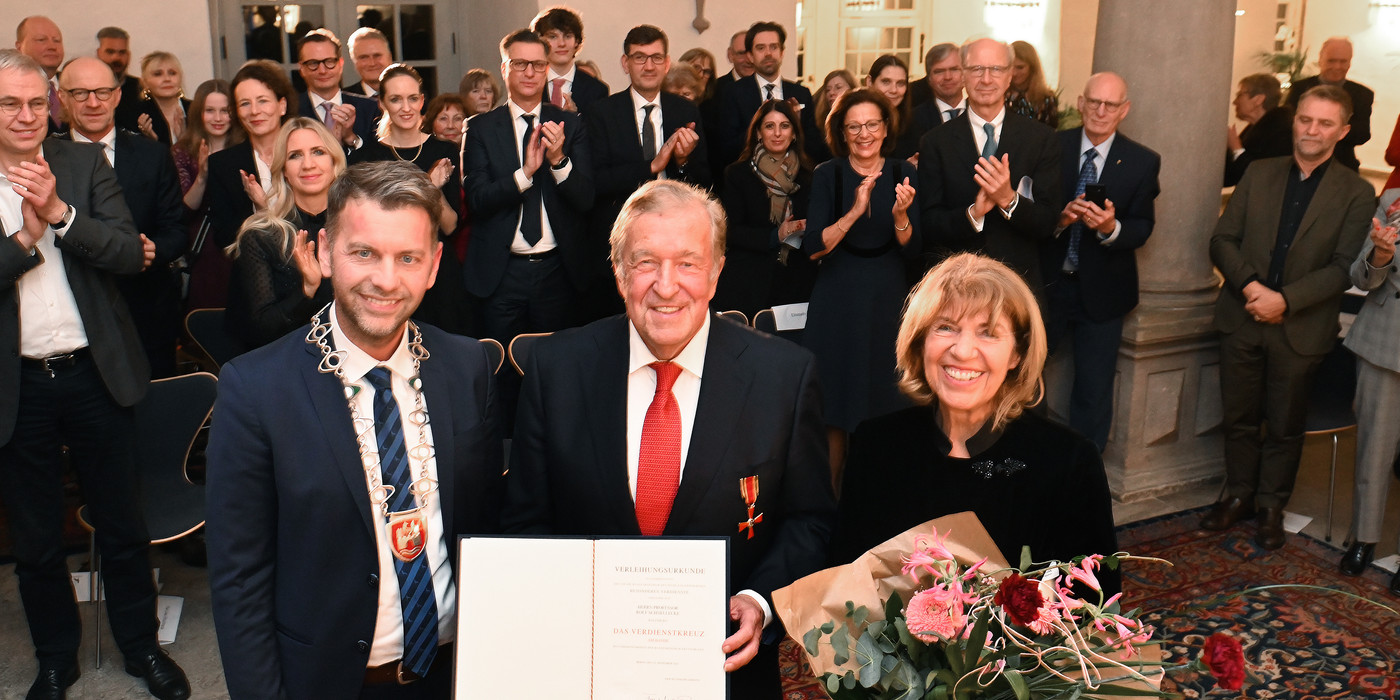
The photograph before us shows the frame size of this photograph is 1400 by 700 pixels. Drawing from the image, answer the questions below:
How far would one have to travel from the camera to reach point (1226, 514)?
518cm

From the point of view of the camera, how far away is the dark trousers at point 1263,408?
4.96 meters

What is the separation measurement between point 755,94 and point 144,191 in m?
3.82

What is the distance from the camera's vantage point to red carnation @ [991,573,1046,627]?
4.94ft

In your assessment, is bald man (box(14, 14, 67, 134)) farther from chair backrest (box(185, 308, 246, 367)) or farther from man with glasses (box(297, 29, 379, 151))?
chair backrest (box(185, 308, 246, 367))

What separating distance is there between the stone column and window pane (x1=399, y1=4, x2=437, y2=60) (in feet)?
21.9

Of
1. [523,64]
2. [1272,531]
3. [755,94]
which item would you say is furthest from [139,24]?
[1272,531]

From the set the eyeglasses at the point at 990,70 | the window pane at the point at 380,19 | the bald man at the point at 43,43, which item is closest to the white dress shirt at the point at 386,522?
the eyeglasses at the point at 990,70

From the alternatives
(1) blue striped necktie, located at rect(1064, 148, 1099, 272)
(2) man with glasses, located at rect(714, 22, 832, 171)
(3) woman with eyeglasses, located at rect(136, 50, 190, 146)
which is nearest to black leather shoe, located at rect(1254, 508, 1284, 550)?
(1) blue striped necktie, located at rect(1064, 148, 1099, 272)

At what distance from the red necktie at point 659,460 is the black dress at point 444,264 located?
6.93 ft

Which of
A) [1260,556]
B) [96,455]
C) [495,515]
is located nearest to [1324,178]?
[1260,556]

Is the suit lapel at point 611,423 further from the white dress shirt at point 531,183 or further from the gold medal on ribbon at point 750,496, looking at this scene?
the white dress shirt at point 531,183

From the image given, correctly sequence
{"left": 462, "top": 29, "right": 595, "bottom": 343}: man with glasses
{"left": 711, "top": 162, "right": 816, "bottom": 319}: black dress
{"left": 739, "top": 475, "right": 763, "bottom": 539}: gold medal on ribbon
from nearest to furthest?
{"left": 739, "top": 475, "right": 763, "bottom": 539}: gold medal on ribbon
{"left": 462, "top": 29, "right": 595, "bottom": 343}: man with glasses
{"left": 711, "top": 162, "right": 816, "bottom": 319}: black dress

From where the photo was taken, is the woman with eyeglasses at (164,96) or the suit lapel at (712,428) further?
the woman with eyeglasses at (164,96)

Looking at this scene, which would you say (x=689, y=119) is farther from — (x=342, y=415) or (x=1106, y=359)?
(x=342, y=415)
